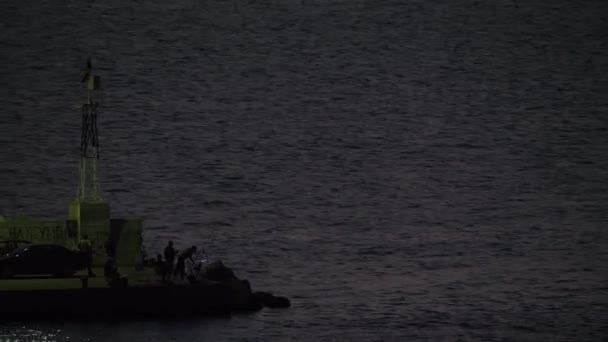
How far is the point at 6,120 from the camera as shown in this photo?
172m

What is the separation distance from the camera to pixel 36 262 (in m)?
77.5

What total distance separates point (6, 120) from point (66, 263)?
3788 inches

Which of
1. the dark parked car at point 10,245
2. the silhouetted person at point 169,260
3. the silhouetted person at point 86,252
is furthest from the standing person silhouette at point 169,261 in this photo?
the dark parked car at point 10,245

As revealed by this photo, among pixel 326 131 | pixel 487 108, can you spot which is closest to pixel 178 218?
pixel 326 131

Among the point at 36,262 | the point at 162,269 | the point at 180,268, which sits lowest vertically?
the point at 180,268

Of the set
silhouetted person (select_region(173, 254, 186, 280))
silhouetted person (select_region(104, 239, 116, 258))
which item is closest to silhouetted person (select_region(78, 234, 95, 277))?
silhouetted person (select_region(104, 239, 116, 258))

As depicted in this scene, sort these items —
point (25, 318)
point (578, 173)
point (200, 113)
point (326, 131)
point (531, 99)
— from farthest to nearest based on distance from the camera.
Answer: point (531, 99), point (200, 113), point (326, 131), point (578, 173), point (25, 318)

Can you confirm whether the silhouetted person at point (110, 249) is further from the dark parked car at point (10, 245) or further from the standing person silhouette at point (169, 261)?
the dark parked car at point (10, 245)

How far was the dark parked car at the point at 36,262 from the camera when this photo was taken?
7738 cm

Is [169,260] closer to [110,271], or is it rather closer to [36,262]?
[110,271]

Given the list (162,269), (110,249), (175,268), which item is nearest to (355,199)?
(175,268)

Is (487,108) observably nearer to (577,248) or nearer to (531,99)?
(531,99)

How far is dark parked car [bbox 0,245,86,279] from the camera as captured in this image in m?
77.4

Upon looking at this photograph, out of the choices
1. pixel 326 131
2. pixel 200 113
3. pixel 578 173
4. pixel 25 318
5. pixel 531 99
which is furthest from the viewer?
pixel 531 99
